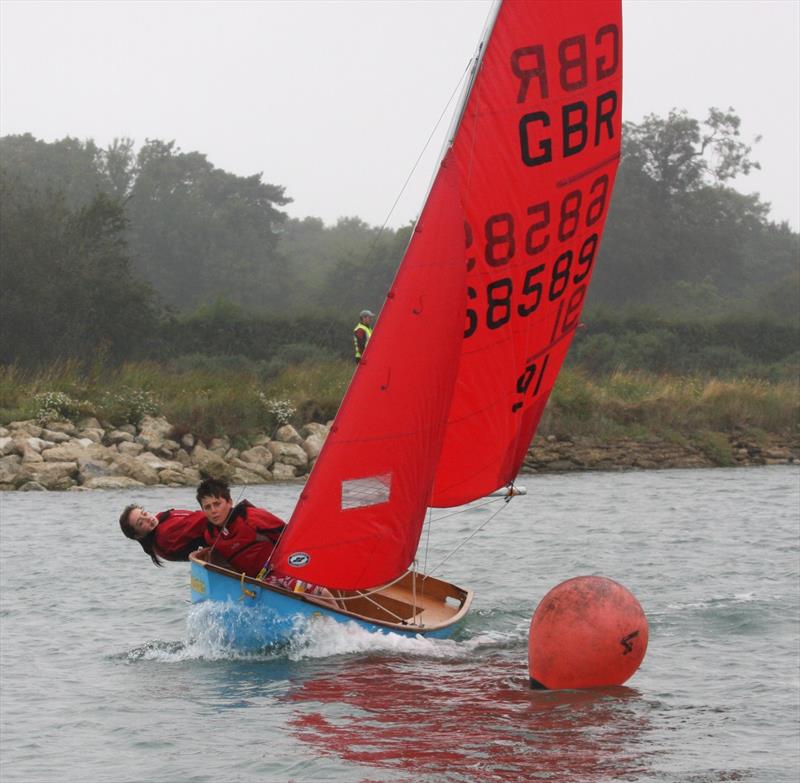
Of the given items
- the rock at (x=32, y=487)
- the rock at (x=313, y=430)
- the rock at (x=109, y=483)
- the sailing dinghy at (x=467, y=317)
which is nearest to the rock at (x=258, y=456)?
the rock at (x=313, y=430)

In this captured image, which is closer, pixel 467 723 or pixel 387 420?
pixel 467 723

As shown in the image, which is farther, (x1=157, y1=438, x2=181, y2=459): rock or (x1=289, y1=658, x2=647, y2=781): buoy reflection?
(x1=157, y1=438, x2=181, y2=459): rock

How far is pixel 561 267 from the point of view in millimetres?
11227

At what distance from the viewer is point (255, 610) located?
10195 mm

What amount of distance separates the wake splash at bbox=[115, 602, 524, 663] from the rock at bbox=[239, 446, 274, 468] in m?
13.7

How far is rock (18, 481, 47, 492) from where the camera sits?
73.6 feet

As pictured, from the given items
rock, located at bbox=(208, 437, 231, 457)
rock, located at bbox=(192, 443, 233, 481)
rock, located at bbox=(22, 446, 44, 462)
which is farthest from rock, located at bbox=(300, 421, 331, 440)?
rock, located at bbox=(22, 446, 44, 462)

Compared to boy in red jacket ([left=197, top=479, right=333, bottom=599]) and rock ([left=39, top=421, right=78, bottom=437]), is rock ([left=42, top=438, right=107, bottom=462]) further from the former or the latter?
boy in red jacket ([left=197, top=479, right=333, bottom=599])

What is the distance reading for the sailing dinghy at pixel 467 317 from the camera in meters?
10.2

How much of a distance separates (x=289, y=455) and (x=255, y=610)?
576 inches

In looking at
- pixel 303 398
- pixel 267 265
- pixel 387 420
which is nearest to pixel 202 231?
pixel 267 265

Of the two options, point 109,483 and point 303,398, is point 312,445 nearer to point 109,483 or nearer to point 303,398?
point 303,398

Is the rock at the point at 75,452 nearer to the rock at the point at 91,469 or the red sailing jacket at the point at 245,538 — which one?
the rock at the point at 91,469

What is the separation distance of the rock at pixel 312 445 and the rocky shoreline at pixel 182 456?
0.06ft
